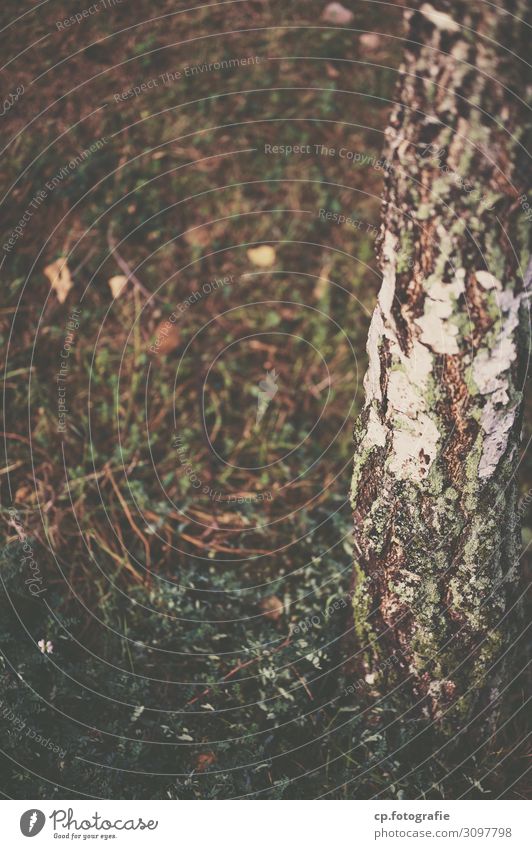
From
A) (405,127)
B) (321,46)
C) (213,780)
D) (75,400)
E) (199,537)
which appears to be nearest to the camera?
(405,127)

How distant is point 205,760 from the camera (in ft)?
5.64

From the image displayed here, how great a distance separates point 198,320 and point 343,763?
1.78m

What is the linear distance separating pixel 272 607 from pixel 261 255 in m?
1.59

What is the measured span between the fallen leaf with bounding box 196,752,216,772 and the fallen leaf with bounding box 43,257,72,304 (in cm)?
175

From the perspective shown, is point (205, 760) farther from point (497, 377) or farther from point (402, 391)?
point (497, 377)

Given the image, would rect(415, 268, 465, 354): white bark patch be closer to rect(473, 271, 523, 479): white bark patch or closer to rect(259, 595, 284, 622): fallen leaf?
rect(473, 271, 523, 479): white bark patch

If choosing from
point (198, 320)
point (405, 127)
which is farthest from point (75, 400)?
point (405, 127)

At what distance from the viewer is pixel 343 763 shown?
1.71 metres

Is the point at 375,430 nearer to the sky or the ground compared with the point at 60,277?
nearer to the ground

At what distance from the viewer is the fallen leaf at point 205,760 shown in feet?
5.58

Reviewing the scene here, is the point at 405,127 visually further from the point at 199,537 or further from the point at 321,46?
the point at 321,46

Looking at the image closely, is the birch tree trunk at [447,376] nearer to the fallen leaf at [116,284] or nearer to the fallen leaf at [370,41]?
the fallen leaf at [116,284]

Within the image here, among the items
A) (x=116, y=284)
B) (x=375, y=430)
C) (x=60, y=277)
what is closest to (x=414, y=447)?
(x=375, y=430)

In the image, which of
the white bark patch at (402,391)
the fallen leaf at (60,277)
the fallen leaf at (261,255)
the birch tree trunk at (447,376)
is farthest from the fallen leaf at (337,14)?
the white bark patch at (402,391)
